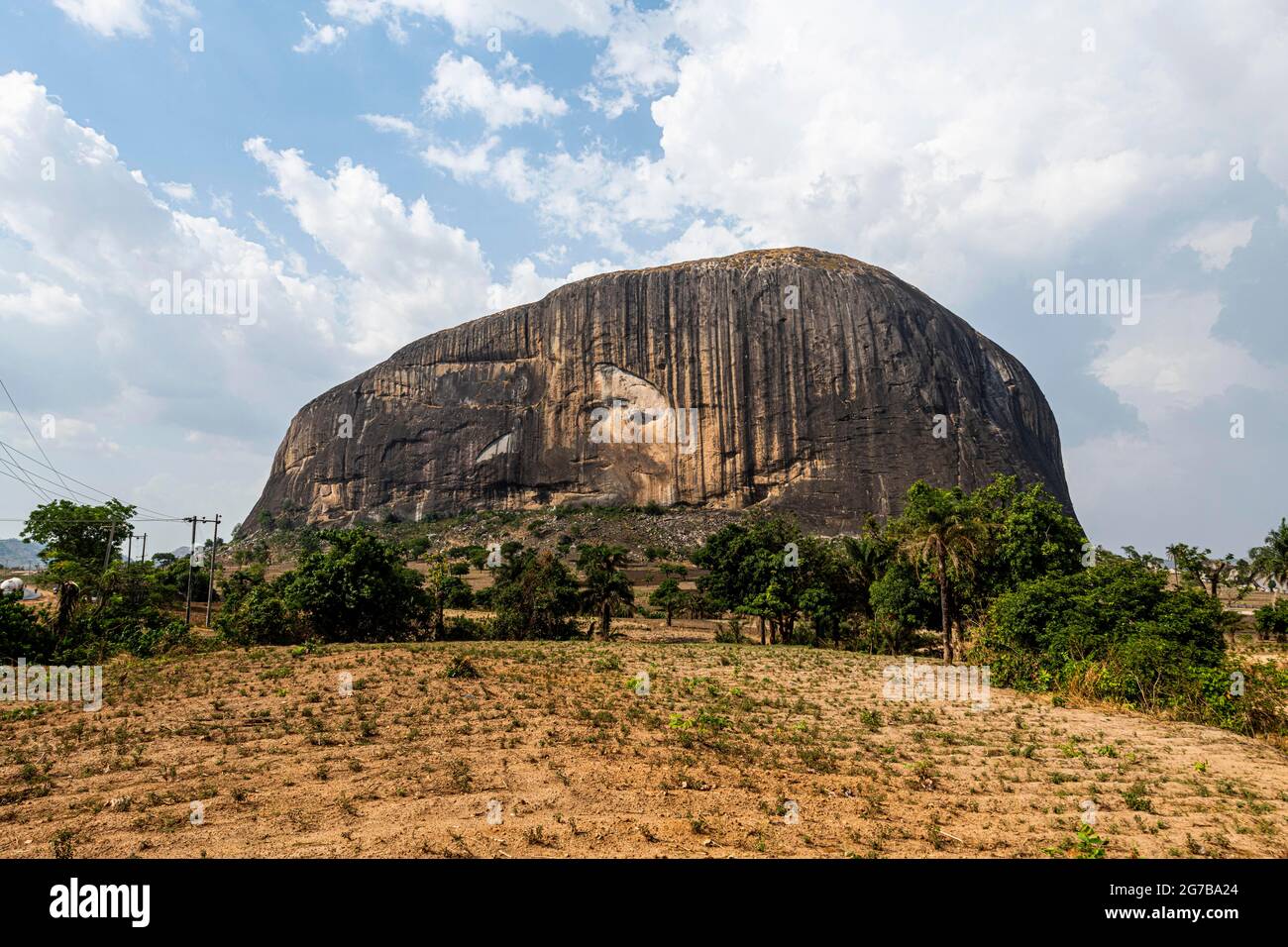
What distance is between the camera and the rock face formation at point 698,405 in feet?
314

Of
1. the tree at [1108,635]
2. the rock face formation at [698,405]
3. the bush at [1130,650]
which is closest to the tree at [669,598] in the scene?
the tree at [1108,635]

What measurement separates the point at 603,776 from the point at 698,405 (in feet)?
297

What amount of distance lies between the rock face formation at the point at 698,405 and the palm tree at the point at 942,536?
66486mm

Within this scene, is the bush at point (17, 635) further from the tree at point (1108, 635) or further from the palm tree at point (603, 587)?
the tree at point (1108, 635)

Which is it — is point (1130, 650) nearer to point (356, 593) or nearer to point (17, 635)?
point (356, 593)

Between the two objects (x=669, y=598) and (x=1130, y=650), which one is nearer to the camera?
(x=1130, y=650)

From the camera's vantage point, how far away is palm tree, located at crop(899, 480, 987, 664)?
25.1m

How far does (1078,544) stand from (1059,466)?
100346 millimetres

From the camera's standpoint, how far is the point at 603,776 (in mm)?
9219

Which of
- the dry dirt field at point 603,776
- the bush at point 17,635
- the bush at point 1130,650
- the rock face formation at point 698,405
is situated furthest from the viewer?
the rock face formation at point 698,405

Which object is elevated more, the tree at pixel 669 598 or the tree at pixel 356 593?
the tree at pixel 356 593

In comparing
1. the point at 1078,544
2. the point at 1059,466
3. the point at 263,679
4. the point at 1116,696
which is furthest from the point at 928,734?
the point at 1059,466

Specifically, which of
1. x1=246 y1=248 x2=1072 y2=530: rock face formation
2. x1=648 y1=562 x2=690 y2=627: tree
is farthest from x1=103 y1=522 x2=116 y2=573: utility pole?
x1=246 y1=248 x2=1072 y2=530: rock face formation

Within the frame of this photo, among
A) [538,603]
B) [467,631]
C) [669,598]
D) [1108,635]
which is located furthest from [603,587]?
[1108,635]
